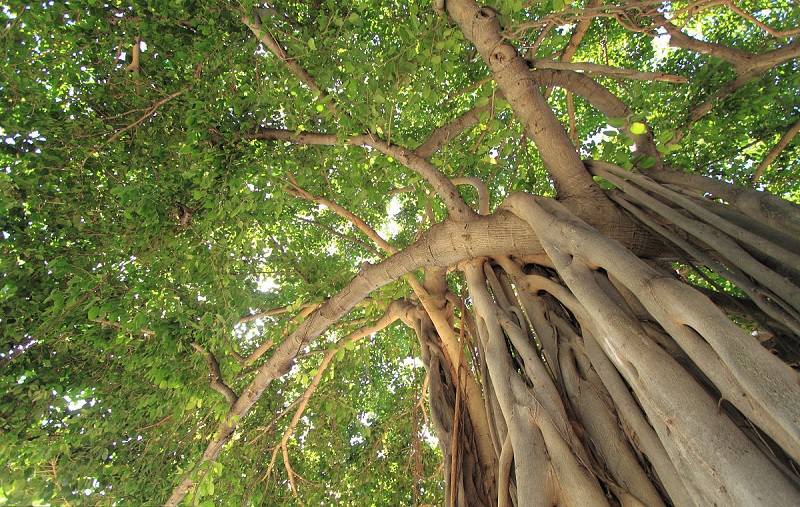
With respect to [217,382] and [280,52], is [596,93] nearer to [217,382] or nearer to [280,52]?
[280,52]

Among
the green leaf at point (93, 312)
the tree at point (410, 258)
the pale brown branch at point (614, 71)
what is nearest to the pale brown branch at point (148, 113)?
the tree at point (410, 258)

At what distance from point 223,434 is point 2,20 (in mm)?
3205

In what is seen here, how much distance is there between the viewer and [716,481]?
114 cm

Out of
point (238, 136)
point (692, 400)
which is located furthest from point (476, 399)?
point (238, 136)

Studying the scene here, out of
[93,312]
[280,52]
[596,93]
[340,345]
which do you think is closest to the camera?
[93,312]

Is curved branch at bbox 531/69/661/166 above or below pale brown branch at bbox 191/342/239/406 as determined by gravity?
above

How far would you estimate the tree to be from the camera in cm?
158

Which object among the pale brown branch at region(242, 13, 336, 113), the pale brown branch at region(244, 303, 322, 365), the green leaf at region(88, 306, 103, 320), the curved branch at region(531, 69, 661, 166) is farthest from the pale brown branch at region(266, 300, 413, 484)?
the curved branch at region(531, 69, 661, 166)

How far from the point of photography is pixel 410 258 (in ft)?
9.31

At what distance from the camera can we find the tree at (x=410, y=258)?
1.58m

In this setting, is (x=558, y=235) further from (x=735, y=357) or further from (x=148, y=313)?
(x=148, y=313)

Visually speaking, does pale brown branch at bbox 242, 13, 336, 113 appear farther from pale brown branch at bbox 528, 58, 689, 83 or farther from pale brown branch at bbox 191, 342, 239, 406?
pale brown branch at bbox 191, 342, 239, 406

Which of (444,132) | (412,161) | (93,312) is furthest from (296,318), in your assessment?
(444,132)

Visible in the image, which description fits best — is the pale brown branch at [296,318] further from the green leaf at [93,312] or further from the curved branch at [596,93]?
the curved branch at [596,93]
